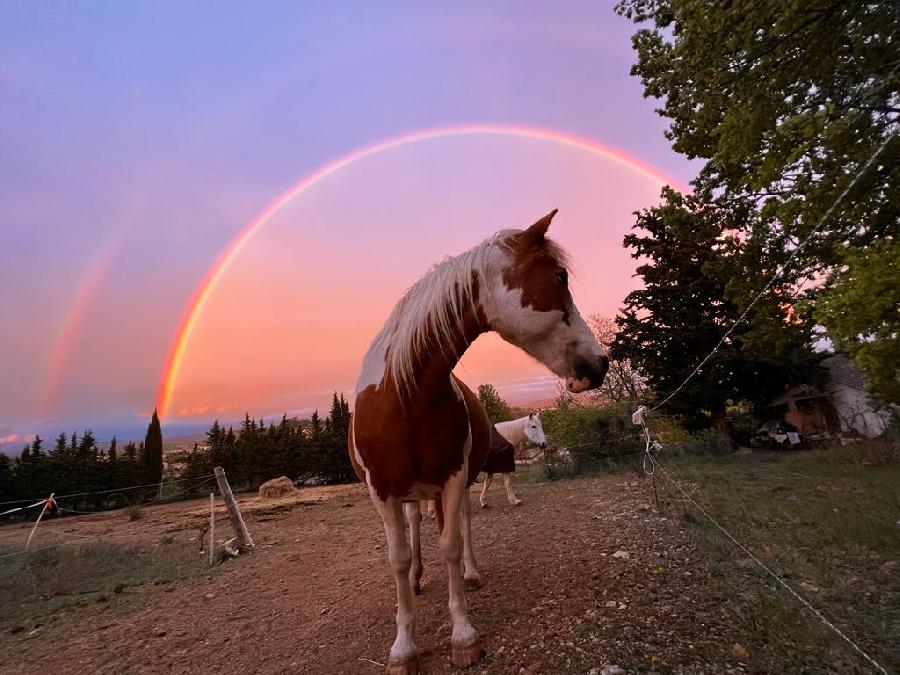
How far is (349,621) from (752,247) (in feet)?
27.2

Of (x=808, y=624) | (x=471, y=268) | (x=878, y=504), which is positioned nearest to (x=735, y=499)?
(x=878, y=504)

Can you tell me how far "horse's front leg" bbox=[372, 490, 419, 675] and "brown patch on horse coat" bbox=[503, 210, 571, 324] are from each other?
1.67m

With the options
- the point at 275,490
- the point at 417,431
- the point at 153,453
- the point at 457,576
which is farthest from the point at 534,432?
the point at 153,453

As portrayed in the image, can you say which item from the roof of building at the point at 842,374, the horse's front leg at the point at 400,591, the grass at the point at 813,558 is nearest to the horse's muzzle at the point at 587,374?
the horse's front leg at the point at 400,591

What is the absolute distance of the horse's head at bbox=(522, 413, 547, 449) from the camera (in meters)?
12.4

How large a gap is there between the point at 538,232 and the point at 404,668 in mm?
2911

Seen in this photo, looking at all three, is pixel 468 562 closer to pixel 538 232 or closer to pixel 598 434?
pixel 538 232

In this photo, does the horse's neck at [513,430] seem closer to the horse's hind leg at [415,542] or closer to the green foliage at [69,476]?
the horse's hind leg at [415,542]

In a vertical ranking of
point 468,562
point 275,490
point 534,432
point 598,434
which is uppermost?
point 534,432

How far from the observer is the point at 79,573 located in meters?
7.18

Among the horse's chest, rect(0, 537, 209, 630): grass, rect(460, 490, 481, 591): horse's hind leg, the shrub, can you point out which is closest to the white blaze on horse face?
the horse's chest

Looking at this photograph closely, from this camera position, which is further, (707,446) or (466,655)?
(707,446)

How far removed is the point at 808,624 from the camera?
2.26 metres

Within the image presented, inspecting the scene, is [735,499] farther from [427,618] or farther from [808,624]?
[427,618]
